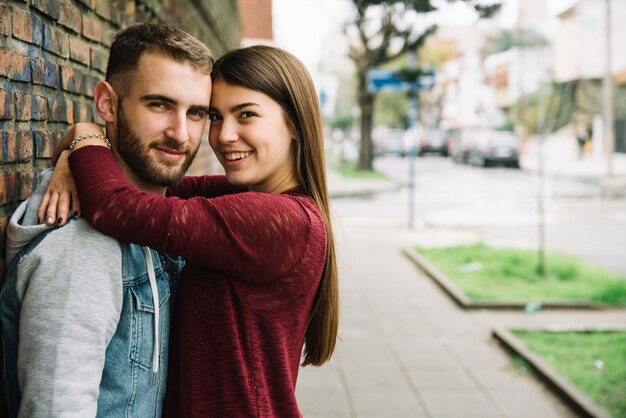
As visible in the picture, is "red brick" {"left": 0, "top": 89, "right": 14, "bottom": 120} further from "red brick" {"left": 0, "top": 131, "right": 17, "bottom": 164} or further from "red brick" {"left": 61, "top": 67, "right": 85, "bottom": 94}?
"red brick" {"left": 61, "top": 67, "right": 85, "bottom": 94}

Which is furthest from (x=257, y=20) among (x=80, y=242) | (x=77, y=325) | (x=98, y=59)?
(x=77, y=325)

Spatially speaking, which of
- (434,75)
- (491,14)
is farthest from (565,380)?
(434,75)

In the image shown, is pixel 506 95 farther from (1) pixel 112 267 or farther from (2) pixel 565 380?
(1) pixel 112 267

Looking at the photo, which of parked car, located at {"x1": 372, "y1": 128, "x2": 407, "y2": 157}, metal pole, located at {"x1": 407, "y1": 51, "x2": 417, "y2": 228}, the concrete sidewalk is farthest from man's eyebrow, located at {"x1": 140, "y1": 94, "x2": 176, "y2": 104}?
parked car, located at {"x1": 372, "y1": 128, "x2": 407, "y2": 157}

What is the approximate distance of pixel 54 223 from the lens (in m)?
1.59

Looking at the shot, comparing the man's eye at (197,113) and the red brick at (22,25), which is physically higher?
the red brick at (22,25)

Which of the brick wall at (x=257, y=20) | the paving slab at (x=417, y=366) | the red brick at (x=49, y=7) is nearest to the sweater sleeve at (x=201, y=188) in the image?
the red brick at (x=49, y=7)

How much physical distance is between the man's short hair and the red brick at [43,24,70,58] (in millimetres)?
357

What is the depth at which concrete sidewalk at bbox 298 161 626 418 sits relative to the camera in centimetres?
454

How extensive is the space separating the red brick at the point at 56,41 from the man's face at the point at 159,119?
45 centimetres

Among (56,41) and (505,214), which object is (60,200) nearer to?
(56,41)

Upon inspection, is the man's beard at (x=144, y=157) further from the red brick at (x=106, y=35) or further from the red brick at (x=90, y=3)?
the red brick at (x=106, y=35)

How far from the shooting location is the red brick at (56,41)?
2.09m

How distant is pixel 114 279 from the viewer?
1.57 m
